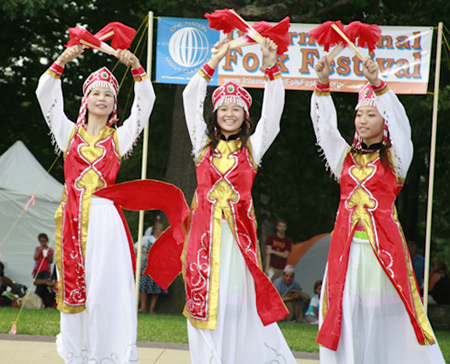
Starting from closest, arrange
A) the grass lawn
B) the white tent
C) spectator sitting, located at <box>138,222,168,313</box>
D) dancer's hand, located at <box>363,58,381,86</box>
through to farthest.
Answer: dancer's hand, located at <box>363,58,381,86</box> < the grass lawn < spectator sitting, located at <box>138,222,168,313</box> < the white tent

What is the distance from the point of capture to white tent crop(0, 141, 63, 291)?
460 inches

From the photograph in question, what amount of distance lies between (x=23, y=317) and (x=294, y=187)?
6551 millimetres

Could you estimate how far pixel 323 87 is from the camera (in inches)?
193

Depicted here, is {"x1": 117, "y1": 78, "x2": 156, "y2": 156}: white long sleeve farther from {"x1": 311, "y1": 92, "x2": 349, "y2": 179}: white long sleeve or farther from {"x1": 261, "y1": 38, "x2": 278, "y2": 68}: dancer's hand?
{"x1": 311, "y1": 92, "x2": 349, "y2": 179}: white long sleeve

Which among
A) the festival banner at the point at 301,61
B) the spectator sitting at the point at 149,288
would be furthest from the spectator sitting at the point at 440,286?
the festival banner at the point at 301,61

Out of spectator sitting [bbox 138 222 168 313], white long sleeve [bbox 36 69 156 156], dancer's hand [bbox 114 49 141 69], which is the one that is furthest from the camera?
spectator sitting [bbox 138 222 168 313]

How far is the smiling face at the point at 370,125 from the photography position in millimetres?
4848

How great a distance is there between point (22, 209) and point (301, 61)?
5244 millimetres

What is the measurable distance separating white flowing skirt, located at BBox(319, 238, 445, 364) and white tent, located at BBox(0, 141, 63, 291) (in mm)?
7695

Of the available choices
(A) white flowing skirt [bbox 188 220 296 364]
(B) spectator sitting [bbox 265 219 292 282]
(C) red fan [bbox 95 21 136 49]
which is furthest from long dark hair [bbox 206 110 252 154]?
(B) spectator sitting [bbox 265 219 292 282]

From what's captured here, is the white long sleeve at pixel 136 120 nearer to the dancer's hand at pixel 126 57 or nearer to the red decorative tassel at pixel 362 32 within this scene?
the dancer's hand at pixel 126 57

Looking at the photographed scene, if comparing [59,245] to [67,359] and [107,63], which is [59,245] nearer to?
[67,359]

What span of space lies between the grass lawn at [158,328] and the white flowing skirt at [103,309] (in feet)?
8.25

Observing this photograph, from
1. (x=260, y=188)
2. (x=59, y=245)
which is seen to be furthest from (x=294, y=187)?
(x=59, y=245)
